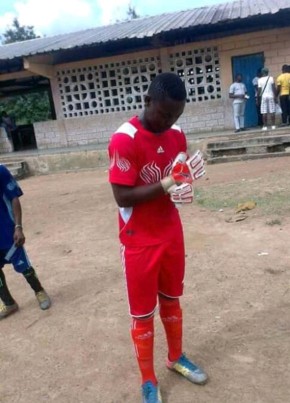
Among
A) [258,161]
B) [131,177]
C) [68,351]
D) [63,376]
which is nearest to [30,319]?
[68,351]

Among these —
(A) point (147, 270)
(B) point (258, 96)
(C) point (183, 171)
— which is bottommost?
(A) point (147, 270)

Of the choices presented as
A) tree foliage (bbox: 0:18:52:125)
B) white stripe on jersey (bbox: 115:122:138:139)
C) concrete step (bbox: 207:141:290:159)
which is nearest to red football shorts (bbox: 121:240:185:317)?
white stripe on jersey (bbox: 115:122:138:139)

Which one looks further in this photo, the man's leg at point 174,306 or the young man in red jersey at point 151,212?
the man's leg at point 174,306

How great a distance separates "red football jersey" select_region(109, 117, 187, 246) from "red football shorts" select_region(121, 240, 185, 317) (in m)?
0.04

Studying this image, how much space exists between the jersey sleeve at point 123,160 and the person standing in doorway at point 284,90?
963 centimetres

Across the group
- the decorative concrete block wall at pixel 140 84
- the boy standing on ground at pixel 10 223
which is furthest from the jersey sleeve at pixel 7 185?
the decorative concrete block wall at pixel 140 84

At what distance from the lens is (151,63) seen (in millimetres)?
12461

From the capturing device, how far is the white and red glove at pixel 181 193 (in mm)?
1991

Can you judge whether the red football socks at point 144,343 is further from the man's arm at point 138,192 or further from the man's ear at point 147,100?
the man's ear at point 147,100

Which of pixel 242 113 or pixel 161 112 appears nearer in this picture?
pixel 161 112

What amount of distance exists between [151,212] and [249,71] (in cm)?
1076

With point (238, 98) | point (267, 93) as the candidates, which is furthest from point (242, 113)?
point (267, 93)

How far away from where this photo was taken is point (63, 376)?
2.62 metres

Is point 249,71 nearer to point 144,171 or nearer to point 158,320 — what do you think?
point 158,320
